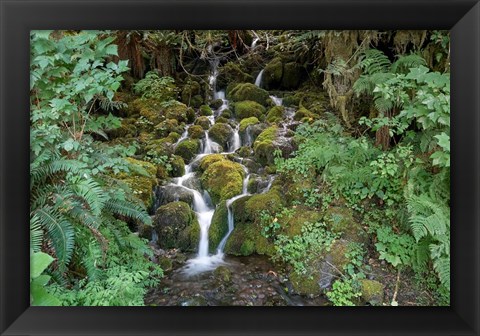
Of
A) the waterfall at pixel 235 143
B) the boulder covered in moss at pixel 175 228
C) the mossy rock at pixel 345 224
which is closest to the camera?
the mossy rock at pixel 345 224

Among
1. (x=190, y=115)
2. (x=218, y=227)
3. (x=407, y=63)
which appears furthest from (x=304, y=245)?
(x=190, y=115)

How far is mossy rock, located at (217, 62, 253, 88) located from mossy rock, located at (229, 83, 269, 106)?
0.16 meters

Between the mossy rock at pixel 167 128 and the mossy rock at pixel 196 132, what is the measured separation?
139 mm

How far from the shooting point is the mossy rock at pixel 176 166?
365 centimetres

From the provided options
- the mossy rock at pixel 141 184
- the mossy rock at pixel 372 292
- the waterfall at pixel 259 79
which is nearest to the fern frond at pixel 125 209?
the mossy rock at pixel 141 184

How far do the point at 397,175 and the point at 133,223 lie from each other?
2555 millimetres

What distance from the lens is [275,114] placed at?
4.12m

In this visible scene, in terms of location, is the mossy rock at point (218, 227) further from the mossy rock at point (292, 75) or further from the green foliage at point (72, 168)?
the mossy rock at point (292, 75)

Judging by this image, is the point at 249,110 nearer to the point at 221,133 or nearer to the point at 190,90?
the point at 221,133

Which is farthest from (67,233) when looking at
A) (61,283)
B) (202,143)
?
(202,143)

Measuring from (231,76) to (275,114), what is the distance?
1.05 metres

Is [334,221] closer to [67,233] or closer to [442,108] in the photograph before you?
[442,108]

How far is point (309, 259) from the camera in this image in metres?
2.61

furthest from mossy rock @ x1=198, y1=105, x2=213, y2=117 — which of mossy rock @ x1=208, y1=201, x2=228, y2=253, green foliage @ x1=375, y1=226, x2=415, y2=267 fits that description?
green foliage @ x1=375, y1=226, x2=415, y2=267
